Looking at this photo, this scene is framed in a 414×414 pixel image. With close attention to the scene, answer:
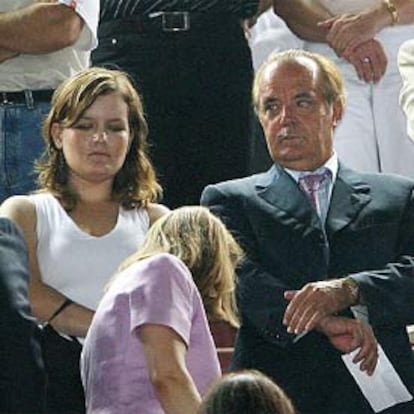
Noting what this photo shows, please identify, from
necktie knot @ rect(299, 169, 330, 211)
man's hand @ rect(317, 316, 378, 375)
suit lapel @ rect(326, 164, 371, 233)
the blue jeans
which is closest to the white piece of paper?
man's hand @ rect(317, 316, 378, 375)

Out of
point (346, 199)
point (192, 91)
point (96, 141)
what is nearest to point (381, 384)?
point (346, 199)

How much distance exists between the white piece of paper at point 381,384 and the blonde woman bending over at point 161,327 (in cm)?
64

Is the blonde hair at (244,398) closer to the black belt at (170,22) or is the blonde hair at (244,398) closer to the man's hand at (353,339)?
the man's hand at (353,339)

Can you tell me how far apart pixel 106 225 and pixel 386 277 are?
0.89m

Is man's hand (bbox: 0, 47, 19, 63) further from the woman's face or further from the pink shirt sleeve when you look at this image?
the pink shirt sleeve

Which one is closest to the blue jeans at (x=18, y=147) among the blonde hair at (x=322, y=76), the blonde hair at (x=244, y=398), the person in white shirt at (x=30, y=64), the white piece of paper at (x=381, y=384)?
the person in white shirt at (x=30, y=64)

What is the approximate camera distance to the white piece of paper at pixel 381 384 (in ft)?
19.1

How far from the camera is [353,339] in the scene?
5836 mm

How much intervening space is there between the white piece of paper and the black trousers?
1.16 m

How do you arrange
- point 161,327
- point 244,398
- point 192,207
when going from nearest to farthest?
1. point 244,398
2. point 161,327
3. point 192,207

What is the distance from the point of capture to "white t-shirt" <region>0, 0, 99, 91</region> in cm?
644

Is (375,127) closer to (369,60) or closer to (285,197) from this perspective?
(369,60)

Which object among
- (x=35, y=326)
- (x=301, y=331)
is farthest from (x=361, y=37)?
(x=35, y=326)

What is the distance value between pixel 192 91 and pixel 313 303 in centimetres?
121
